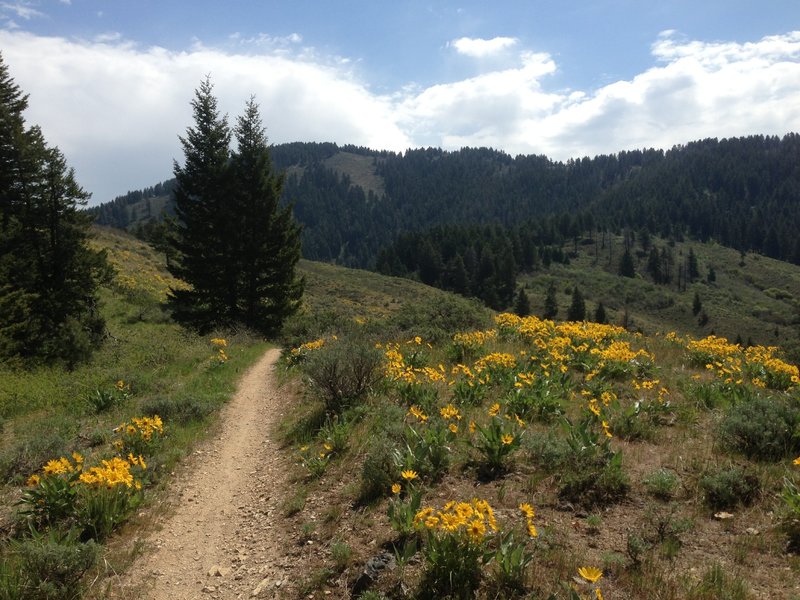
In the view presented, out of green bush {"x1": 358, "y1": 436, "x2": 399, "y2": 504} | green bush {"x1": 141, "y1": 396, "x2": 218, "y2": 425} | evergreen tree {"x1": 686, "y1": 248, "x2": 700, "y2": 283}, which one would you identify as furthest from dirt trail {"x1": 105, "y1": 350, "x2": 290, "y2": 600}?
evergreen tree {"x1": 686, "y1": 248, "x2": 700, "y2": 283}

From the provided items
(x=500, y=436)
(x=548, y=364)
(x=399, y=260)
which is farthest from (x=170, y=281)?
(x=399, y=260)

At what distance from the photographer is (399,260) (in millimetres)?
99812

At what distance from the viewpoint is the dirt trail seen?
14.5 ft

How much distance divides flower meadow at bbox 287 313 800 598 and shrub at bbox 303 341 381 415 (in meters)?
0.07

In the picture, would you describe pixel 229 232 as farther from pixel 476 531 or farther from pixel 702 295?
pixel 702 295

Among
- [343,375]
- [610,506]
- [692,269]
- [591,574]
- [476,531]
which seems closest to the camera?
[591,574]

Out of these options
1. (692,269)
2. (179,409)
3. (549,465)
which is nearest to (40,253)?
(179,409)

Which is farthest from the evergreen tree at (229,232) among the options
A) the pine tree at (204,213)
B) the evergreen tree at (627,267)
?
the evergreen tree at (627,267)

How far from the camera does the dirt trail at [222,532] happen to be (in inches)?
173

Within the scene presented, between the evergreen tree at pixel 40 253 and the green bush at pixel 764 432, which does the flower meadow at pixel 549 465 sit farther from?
the evergreen tree at pixel 40 253

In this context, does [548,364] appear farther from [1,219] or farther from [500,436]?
[1,219]

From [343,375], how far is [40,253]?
39.8 ft

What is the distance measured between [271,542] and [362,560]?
4.53 ft

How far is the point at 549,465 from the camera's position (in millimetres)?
5266
